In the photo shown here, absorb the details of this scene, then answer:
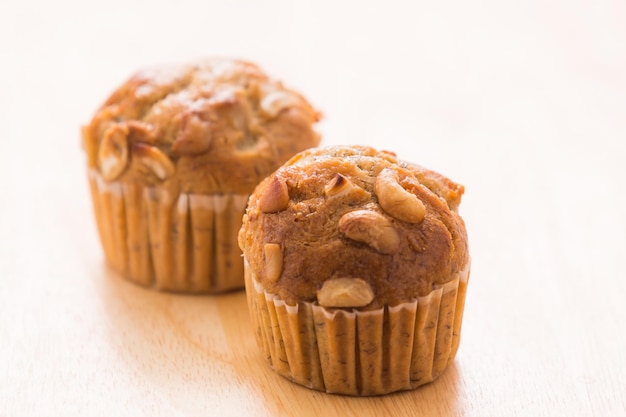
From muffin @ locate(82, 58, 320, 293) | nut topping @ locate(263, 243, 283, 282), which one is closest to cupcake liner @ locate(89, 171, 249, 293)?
muffin @ locate(82, 58, 320, 293)

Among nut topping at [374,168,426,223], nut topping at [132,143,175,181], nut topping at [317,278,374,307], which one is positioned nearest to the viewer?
nut topping at [317,278,374,307]

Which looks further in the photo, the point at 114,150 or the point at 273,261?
the point at 114,150

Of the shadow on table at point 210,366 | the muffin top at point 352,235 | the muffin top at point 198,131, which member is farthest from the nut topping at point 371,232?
the muffin top at point 198,131

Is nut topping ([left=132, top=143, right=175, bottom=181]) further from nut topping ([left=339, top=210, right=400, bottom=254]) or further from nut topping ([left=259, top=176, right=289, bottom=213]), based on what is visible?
nut topping ([left=339, top=210, right=400, bottom=254])

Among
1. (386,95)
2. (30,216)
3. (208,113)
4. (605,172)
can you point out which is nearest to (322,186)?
(208,113)

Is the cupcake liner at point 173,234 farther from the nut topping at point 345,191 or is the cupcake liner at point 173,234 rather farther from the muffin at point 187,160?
the nut topping at point 345,191

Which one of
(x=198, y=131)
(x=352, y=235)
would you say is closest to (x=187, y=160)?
(x=198, y=131)

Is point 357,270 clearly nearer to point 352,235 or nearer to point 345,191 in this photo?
point 352,235
